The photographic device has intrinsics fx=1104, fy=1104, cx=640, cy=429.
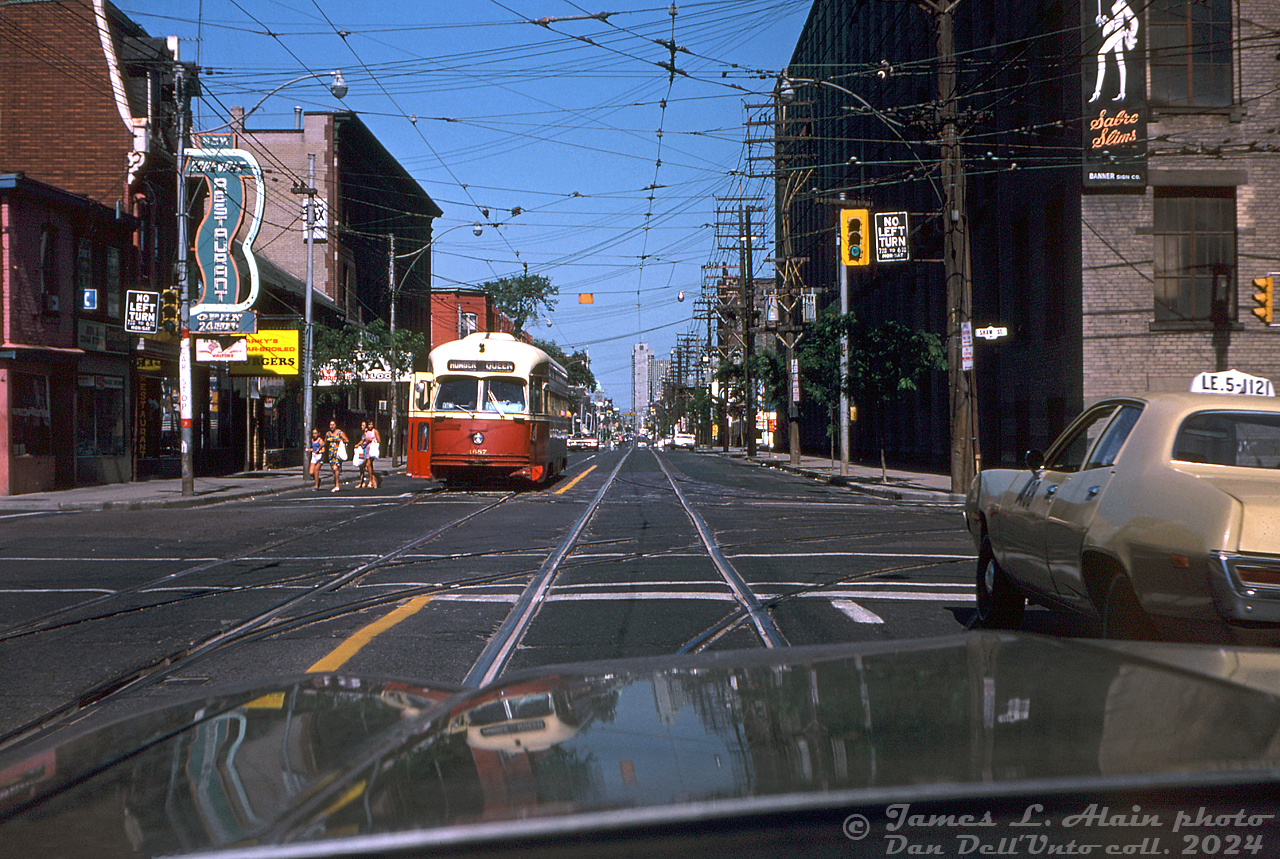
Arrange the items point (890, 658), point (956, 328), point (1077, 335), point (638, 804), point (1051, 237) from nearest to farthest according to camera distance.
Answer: point (638, 804) → point (890, 658) → point (956, 328) → point (1077, 335) → point (1051, 237)

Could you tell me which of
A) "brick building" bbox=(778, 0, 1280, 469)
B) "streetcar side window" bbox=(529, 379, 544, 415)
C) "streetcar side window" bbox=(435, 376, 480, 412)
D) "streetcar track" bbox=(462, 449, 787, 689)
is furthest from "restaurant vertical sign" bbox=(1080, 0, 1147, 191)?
"streetcar side window" bbox=(435, 376, 480, 412)

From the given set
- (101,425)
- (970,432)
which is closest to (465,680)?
(970,432)

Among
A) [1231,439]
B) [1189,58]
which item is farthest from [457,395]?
[1231,439]

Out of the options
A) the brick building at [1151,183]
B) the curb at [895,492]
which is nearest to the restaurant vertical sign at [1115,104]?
the brick building at [1151,183]

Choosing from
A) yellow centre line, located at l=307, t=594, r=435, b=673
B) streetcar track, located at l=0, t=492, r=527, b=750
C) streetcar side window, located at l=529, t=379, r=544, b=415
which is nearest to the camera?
streetcar track, located at l=0, t=492, r=527, b=750

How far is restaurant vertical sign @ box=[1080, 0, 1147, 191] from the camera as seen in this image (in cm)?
2375

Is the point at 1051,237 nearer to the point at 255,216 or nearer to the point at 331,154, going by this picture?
the point at 255,216

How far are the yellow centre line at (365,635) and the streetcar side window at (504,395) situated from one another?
51.6 ft

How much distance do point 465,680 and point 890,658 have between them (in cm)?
378

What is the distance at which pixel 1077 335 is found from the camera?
81.1ft

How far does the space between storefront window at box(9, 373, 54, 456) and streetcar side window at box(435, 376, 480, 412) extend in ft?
32.6

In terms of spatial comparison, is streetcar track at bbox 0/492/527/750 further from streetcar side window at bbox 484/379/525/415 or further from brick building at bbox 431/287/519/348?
brick building at bbox 431/287/519/348

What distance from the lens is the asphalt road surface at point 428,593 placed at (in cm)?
678

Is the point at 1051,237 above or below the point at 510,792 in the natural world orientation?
above
